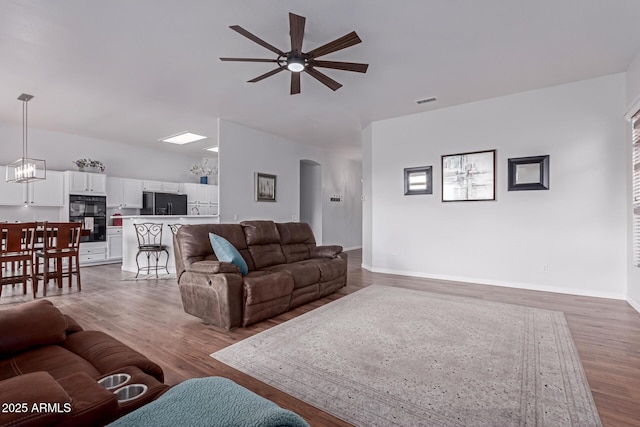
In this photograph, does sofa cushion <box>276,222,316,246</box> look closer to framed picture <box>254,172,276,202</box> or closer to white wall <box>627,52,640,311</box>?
framed picture <box>254,172,276,202</box>

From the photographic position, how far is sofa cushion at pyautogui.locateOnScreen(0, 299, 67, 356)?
4.16 feet

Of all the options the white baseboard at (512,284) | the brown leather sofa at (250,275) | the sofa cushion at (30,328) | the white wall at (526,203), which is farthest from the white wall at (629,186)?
the sofa cushion at (30,328)

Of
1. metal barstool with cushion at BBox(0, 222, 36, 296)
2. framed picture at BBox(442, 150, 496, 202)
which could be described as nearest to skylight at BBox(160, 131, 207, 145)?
metal barstool with cushion at BBox(0, 222, 36, 296)

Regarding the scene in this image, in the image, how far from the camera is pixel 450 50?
139 inches

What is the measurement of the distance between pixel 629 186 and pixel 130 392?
5.45 meters

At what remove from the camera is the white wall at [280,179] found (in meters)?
6.24

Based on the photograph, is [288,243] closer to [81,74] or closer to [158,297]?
[158,297]

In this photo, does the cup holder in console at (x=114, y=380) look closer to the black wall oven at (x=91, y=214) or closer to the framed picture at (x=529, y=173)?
the framed picture at (x=529, y=173)

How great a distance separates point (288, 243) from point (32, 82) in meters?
4.13

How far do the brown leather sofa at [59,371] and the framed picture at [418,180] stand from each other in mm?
5156

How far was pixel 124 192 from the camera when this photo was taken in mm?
7711

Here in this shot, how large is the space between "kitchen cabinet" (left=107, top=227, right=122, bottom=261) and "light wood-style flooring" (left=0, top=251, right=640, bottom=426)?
2.09 meters

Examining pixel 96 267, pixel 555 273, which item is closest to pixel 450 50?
pixel 555 273

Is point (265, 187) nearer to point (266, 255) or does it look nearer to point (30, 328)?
point (266, 255)
